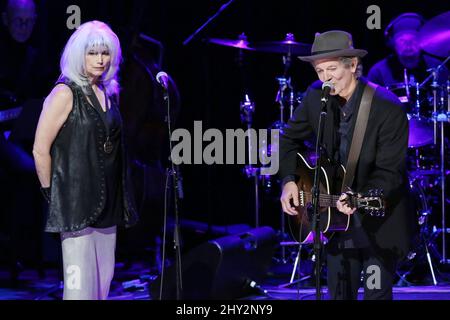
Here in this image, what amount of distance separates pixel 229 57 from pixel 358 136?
13.2 ft

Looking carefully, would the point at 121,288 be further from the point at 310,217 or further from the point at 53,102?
the point at 53,102

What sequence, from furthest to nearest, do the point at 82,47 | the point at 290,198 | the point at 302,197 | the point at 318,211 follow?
the point at 302,197 → the point at 290,198 → the point at 82,47 → the point at 318,211

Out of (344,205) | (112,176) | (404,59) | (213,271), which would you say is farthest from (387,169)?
(404,59)

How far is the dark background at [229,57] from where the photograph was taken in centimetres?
788

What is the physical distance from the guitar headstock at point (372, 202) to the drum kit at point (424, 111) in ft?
9.14

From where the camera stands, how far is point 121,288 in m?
6.71

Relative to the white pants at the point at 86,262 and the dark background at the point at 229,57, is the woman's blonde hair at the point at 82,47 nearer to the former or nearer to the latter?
the white pants at the point at 86,262

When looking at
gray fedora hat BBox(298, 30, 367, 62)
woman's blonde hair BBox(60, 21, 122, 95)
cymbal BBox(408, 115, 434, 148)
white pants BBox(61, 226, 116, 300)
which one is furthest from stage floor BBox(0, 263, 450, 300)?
woman's blonde hair BBox(60, 21, 122, 95)

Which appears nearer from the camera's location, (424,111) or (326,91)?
(326,91)

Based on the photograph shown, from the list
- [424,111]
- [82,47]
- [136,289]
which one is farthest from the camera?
[424,111]

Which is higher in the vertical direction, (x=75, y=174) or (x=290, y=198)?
(x=75, y=174)

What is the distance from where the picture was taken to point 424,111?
7.23 m

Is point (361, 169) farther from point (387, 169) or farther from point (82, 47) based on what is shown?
point (82, 47)
